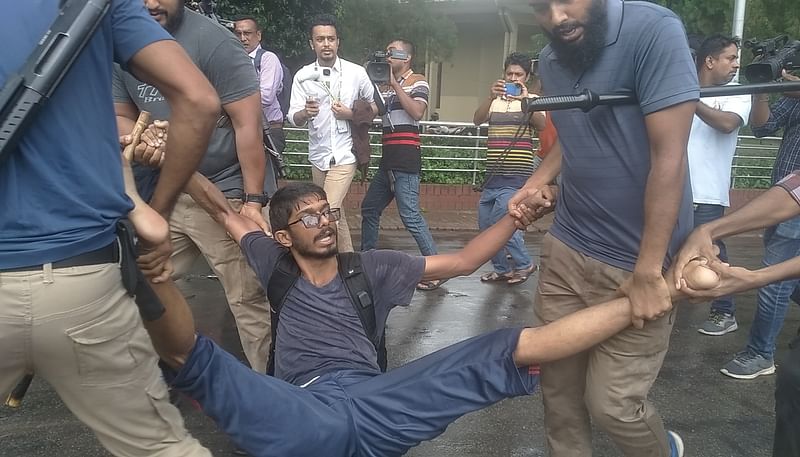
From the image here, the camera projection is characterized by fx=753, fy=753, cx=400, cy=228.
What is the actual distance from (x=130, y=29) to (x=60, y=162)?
382mm

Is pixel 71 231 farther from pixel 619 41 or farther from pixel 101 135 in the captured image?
pixel 619 41

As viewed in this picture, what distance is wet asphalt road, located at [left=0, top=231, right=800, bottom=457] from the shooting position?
10.9 ft

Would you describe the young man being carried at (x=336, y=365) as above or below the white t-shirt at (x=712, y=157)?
below

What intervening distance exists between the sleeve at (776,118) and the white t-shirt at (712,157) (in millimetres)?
147

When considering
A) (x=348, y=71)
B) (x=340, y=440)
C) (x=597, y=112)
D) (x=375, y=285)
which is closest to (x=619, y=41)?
(x=597, y=112)

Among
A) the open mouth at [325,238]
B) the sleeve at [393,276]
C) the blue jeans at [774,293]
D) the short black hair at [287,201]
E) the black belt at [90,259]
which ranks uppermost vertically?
the black belt at [90,259]

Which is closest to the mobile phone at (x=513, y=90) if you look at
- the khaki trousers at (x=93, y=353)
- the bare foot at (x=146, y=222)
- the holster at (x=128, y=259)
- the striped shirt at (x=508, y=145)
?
the striped shirt at (x=508, y=145)

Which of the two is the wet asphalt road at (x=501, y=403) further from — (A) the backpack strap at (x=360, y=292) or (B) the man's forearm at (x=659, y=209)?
(B) the man's forearm at (x=659, y=209)

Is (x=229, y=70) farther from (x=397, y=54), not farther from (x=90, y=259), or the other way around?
(x=397, y=54)

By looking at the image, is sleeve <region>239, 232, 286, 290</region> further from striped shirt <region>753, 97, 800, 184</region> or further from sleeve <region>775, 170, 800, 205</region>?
striped shirt <region>753, 97, 800, 184</region>

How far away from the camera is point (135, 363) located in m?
1.85

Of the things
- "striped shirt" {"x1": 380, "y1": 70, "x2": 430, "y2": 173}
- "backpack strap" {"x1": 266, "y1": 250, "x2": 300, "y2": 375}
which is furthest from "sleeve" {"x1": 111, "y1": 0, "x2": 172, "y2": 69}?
"striped shirt" {"x1": 380, "y1": 70, "x2": 430, "y2": 173}

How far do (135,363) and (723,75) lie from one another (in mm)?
4099

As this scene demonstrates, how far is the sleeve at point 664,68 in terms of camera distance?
7.32 feet
